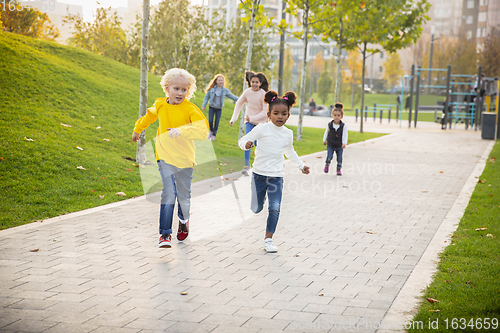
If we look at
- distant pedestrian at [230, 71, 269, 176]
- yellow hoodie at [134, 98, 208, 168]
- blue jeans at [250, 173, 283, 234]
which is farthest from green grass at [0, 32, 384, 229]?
blue jeans at [250, 173, 283, 234]

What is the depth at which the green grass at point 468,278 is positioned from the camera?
11.5 ft

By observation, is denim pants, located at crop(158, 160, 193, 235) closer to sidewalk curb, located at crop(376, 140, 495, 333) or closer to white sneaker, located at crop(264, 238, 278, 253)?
white sneaker, located at crop(264, 238, 278, 253)

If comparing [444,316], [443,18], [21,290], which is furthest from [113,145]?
[443,18]

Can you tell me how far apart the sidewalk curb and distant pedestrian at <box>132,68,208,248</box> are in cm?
242

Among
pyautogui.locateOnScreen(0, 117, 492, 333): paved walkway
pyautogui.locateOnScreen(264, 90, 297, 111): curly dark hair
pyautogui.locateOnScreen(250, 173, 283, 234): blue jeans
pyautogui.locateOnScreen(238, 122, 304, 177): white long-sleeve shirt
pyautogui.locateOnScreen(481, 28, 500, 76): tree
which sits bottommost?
pyautogui.locateOnScreen(0, 117, 492, 333): paved walkway

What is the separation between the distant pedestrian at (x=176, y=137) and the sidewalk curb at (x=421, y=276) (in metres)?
2.42

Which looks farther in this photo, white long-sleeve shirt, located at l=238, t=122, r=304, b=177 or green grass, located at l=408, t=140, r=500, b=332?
white long-sleeve shirt, located at l=238, t=122, r=304, b=177

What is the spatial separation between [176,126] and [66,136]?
550 cm

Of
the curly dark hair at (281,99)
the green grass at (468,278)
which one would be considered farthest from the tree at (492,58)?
the curly dark hair at (281,99)

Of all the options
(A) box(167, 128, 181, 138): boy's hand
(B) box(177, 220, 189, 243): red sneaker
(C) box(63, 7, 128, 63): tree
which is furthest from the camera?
(C) box(63, 7, 128, 63): tree

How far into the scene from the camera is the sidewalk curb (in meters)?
3.58

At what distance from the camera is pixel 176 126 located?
496cm

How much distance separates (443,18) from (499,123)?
255 ft

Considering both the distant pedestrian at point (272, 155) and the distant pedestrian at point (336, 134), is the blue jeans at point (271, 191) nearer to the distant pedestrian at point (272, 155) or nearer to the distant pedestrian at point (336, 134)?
the distant pedestrian at point (272, 155)
